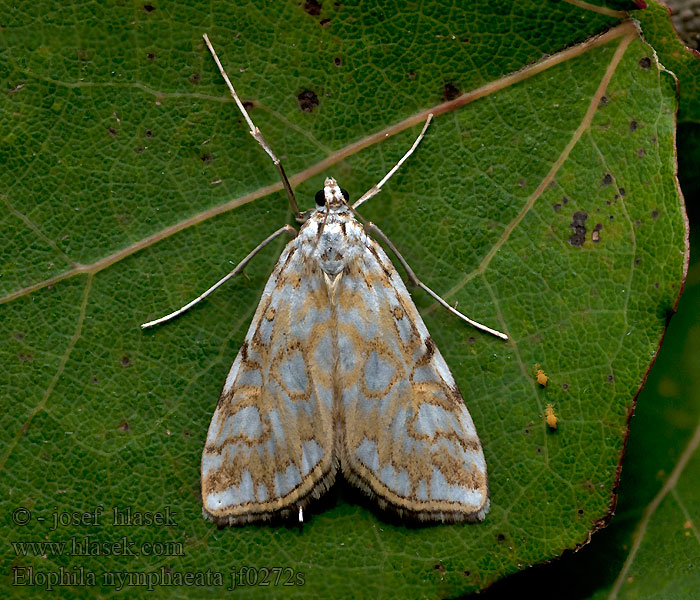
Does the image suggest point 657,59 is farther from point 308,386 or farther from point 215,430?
point 215,430

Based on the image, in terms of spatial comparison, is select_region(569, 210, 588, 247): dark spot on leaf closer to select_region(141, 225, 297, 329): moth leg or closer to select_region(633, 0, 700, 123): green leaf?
select_region(633, 0, 700, 123): green leaf

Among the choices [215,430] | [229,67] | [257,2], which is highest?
[257,2]

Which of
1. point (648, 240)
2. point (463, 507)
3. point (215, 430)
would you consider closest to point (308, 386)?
point (215, 430)

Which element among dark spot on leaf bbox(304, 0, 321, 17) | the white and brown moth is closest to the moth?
the white and brown moth

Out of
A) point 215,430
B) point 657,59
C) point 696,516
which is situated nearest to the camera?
point 657,59

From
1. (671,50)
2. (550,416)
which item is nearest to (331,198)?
(550,416)

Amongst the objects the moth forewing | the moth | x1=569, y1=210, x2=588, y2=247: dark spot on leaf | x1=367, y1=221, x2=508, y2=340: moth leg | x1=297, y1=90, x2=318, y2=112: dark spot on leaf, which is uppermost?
x1=569, y1=210, x2=588, y2=247: dark spot on leaf

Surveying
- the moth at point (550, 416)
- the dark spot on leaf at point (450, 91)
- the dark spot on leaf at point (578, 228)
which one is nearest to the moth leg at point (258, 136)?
the dark spot on leaf at point (450, 91)
